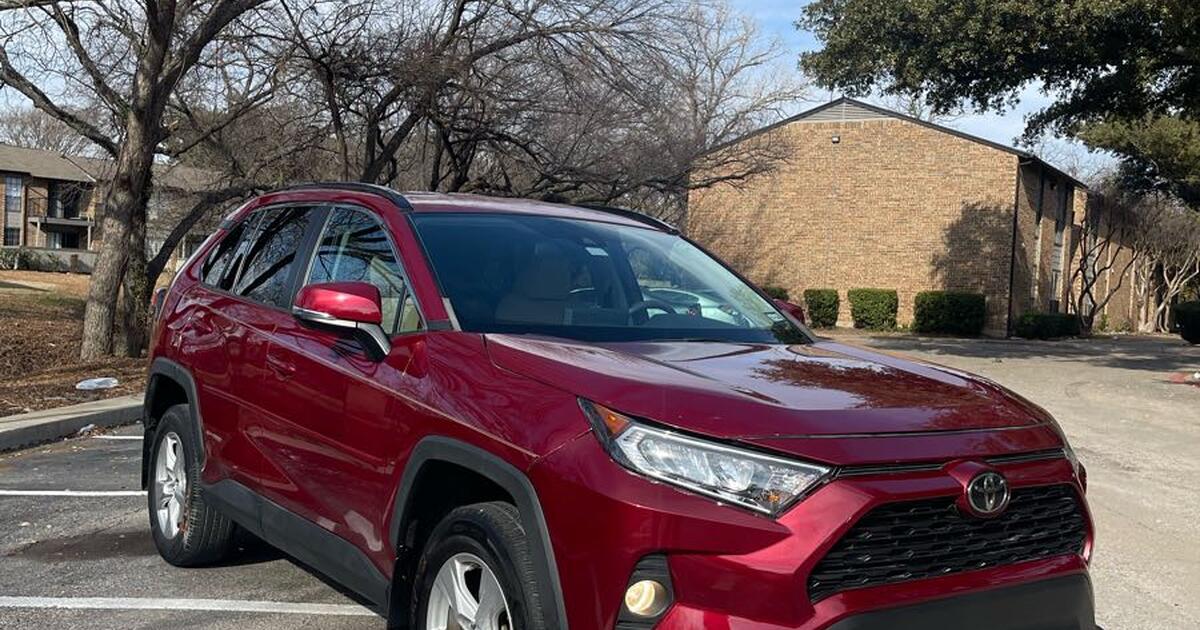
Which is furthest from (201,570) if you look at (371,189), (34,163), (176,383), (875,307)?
(34,163)

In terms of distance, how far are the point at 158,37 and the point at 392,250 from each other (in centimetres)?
1143

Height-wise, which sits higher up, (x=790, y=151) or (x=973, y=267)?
(x=790, y=151)

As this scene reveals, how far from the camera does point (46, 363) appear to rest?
15039mm

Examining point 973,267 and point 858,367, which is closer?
point 858,367

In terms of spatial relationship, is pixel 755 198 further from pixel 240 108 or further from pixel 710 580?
pixel 710 580

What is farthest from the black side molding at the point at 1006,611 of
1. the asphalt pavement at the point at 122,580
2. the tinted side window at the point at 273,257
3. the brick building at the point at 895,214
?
the brick building at the point at 895,214

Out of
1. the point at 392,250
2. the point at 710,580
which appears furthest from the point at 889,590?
the point at 392,250

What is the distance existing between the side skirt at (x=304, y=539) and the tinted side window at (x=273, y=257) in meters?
0.86

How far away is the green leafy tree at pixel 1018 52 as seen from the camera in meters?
16.7

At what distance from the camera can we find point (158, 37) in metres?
13.7

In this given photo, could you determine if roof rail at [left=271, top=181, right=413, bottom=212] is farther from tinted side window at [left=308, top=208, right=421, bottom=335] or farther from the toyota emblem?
the toyota emblem

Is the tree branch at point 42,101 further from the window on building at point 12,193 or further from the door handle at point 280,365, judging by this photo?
the window on building at point 12,193

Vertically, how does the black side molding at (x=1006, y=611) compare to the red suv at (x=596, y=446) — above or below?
below

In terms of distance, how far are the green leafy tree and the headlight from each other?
51.8ft
